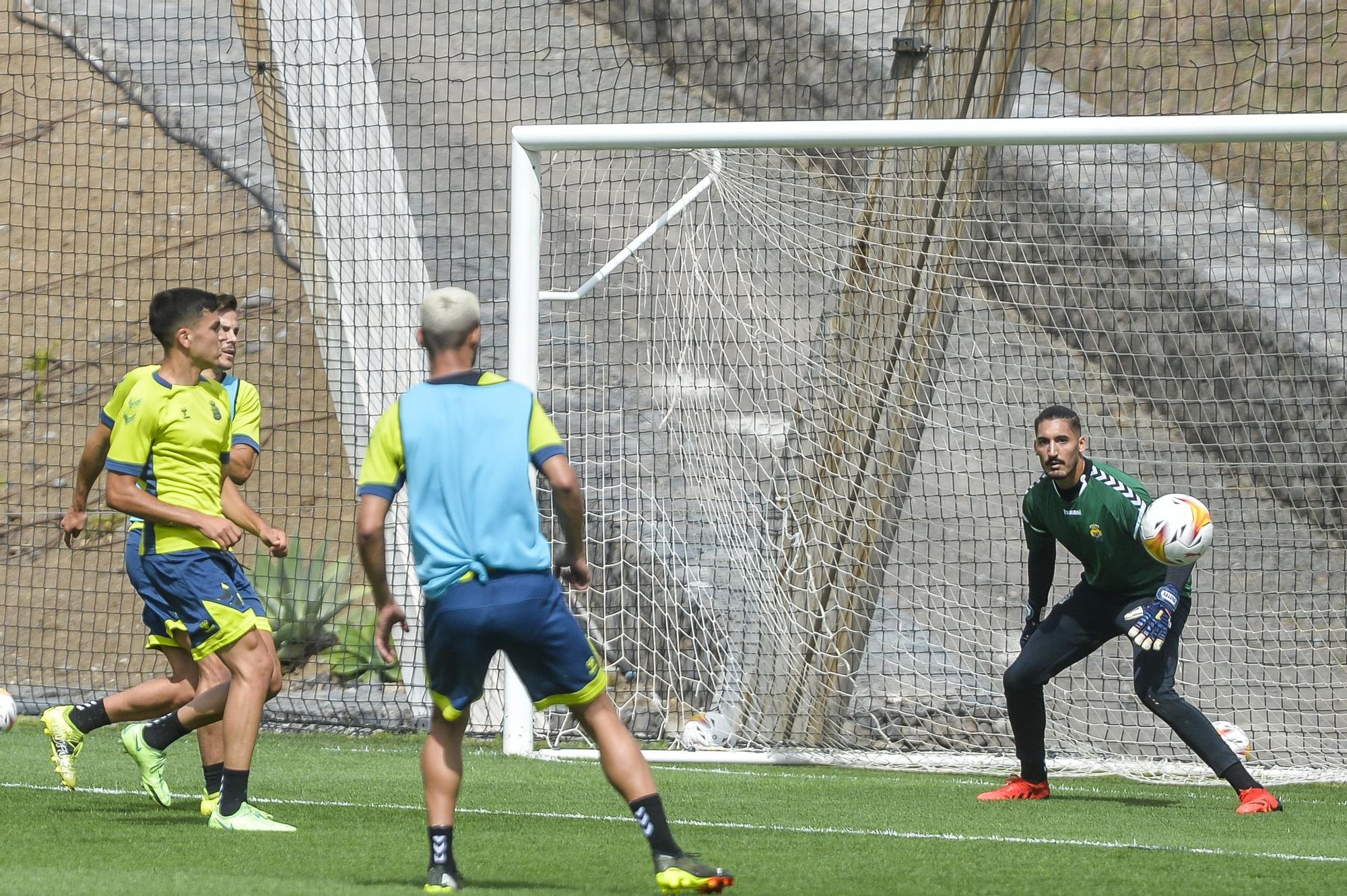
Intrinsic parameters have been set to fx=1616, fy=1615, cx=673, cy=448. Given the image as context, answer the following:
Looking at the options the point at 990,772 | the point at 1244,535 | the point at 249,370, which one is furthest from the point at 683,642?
the point at 249,370

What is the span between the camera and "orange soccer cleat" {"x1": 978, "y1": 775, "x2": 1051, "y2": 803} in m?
7.00

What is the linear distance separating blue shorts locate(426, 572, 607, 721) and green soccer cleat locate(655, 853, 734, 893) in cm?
47

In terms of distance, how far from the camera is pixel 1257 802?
658 centimetres

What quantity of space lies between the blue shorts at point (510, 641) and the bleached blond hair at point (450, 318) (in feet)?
2.06

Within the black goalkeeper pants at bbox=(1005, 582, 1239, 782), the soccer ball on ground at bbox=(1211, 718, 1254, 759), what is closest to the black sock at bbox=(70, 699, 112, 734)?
the black goalkeeper pants at bbox=(1005, 582, 1239, 782)

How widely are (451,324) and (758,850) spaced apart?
2.11 meters

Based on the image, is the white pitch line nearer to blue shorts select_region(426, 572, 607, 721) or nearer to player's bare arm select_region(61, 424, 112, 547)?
player's bare arm select_region(61, 424, 112, 547)

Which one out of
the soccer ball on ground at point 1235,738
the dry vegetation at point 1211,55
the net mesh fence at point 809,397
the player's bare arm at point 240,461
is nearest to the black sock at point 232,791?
the player's bare arm at point 240,461

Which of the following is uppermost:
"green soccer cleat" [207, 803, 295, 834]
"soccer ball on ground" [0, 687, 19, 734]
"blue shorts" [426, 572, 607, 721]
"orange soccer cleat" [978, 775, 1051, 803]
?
"blue shorts" [426, 572, 607, 721]

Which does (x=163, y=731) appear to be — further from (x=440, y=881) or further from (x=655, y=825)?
(x=655, y=825)

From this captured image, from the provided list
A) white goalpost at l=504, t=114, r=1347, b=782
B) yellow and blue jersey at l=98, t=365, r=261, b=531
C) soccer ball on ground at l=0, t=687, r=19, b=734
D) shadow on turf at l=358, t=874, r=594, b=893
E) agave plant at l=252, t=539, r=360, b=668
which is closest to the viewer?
shadow on turf at l=358, t=874, r=594, b=893

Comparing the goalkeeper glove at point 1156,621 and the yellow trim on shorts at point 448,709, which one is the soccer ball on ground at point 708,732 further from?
the yellow trim on shorts at point 448,709

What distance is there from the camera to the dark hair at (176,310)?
225 inches

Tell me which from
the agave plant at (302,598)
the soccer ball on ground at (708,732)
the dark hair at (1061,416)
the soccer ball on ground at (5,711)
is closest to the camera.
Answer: the soccer ball on ground at (5,711)
